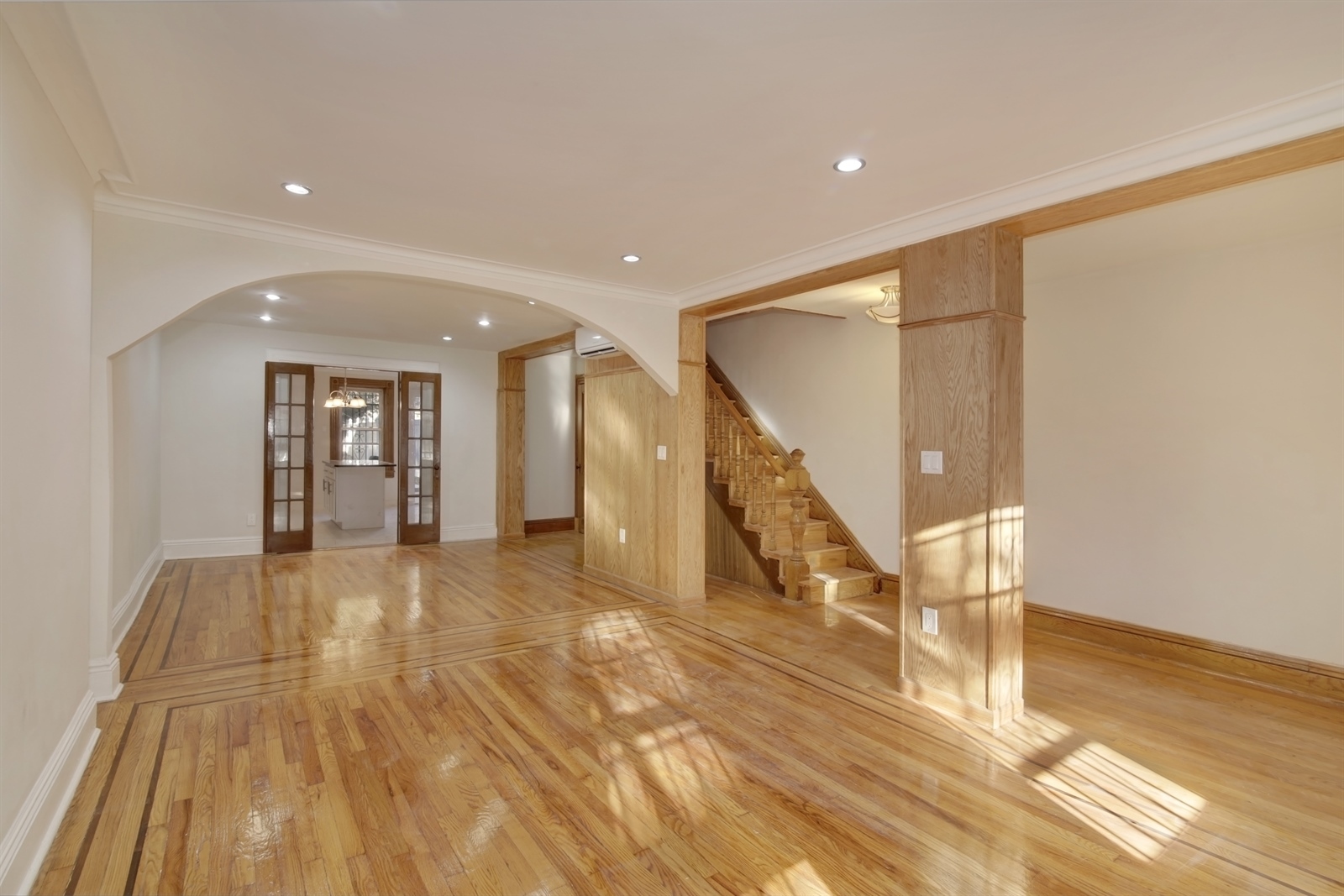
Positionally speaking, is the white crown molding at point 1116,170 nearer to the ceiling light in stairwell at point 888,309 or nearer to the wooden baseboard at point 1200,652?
the ceiling light in stairwell at point 888,309

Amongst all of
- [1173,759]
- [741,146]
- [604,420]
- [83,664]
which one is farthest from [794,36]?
[604,420]

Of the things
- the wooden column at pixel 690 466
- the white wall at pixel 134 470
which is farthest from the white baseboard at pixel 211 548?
the wooden column at pixel 690 466

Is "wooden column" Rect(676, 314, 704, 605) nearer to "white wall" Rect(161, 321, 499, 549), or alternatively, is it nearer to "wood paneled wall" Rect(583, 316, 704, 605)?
"wood paneled wall" Rect(583, 316, 704, 605)

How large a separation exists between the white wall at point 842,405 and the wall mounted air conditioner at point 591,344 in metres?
2.04

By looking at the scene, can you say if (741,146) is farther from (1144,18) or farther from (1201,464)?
(1201,464)

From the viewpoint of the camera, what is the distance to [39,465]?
7.07ft

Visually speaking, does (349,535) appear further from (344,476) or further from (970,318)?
(970,318)

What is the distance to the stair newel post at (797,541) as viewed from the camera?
18.5 ft

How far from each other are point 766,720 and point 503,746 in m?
1.29

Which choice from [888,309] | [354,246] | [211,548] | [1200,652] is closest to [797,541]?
[888,309]

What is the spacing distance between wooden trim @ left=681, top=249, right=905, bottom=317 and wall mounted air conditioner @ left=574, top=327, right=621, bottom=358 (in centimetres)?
98

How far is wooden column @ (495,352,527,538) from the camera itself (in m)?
8.89

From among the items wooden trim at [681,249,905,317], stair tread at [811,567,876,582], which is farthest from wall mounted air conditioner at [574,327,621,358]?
stair tread at [811,567,876,582]

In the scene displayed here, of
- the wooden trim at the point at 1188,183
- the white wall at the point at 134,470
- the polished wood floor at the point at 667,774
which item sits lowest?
the polished wood floor at the point at 667,774
